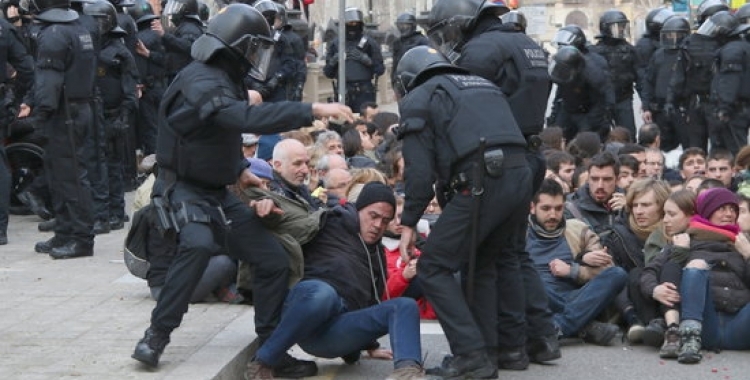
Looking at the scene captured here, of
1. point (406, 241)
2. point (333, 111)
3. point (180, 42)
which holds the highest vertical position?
point (333, 111)

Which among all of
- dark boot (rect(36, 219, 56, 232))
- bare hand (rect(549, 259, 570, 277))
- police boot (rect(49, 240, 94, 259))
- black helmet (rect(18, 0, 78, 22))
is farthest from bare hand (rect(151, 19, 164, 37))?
bare hand (rect(549, 259, 570, 277))

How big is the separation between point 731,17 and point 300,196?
1130 cm

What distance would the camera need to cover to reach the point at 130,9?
18703mm

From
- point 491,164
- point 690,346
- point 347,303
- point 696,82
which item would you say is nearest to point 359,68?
point 696,82

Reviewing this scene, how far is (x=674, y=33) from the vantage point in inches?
841

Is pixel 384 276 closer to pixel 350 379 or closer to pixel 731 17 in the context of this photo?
pixel 350 379

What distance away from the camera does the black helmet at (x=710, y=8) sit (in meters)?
21.7

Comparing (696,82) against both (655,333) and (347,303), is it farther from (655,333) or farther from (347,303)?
(347,303)

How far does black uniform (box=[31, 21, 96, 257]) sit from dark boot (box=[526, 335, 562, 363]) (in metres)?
4.51

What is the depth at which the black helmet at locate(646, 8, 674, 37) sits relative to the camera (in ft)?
76.0

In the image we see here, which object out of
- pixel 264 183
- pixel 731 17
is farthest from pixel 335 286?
pixel 731 17

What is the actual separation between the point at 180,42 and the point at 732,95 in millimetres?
6103

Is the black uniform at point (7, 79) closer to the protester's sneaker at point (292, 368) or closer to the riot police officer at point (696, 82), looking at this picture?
the protester's sneaker at point (292, 368)

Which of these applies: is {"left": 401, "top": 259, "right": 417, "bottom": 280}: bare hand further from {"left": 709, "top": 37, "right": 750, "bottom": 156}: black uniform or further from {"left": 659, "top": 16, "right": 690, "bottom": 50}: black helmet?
{"left": 659, "top": 16, "right": 690, "bottom": 50}: black helmet
